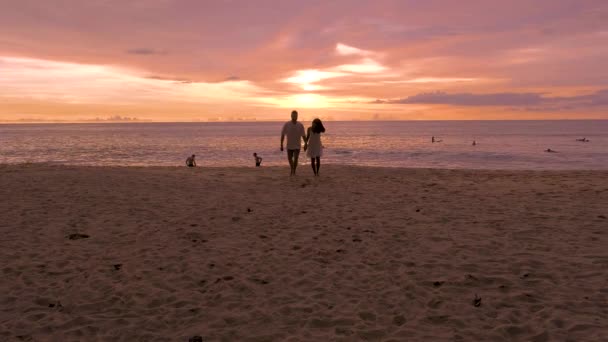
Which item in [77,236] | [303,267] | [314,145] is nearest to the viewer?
[303,267]

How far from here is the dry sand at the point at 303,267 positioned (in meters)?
4.54

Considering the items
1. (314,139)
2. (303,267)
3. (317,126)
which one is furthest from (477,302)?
(314,139)

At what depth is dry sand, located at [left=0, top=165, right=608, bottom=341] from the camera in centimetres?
454

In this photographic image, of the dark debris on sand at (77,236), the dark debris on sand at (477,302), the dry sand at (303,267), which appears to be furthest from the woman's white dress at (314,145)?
the dark debris on sand at (477,302)

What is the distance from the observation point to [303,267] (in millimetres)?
6324

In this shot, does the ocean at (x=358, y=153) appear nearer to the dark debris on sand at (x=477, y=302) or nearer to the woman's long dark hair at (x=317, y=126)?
the woman's long dark hair at (x=317, y=126)

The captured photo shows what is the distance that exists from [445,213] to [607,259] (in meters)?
3.78

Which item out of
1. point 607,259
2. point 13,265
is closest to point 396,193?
point 607,259

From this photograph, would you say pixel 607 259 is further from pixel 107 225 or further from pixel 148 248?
pixel 107 225

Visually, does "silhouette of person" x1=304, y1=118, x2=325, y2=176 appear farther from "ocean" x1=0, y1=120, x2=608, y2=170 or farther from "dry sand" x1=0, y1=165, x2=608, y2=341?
"ocean" x1=0, y1=120, x2=608, y2=170

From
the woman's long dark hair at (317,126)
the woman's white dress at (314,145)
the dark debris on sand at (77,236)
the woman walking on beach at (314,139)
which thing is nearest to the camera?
the dark debris on sand at (77,236)

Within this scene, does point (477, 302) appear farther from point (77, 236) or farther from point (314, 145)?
point (314, 145)

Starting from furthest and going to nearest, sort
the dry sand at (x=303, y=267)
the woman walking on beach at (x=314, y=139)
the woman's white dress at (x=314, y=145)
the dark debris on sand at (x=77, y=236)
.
Result: the woman's white dress at (x=314, y=145) → the woman walking on beach at (x=314, y=139) → the dark debris on sand at (x=77, y=236) → the dry sand at (x=303, y=267)

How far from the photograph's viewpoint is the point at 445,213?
990cm
